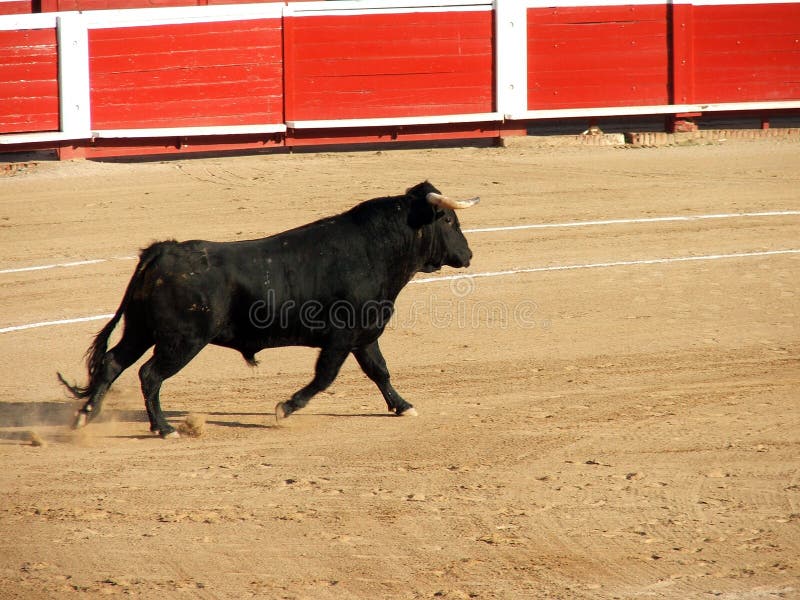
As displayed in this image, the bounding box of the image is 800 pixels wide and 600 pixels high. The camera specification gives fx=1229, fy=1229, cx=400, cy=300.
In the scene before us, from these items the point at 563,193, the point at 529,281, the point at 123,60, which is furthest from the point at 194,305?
the point at 123,60

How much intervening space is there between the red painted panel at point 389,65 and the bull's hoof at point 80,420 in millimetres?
8742

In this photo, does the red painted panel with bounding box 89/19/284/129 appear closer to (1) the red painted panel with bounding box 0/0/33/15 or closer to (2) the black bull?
(1) the red painted panel with bounding box 0/0/33/15

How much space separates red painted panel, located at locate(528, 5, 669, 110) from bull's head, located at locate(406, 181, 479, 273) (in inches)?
351

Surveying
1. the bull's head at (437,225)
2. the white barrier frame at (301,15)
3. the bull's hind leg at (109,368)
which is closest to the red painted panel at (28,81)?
the white barrier frame at (301,15)

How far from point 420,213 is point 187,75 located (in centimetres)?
831

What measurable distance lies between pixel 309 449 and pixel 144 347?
3.27 feet

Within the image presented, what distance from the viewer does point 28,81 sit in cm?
1338

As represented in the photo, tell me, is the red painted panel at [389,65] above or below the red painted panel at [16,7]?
below

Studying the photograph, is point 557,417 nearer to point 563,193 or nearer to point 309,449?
point 309,449

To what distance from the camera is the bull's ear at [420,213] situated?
6.39m

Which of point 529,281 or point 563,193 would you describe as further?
point 563,193

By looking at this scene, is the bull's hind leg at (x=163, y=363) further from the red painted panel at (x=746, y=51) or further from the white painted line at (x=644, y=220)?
the red painted panel at (x=746, y=51)

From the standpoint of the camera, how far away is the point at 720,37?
1566 centimetres

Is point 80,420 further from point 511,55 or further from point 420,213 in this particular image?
point 511,55
